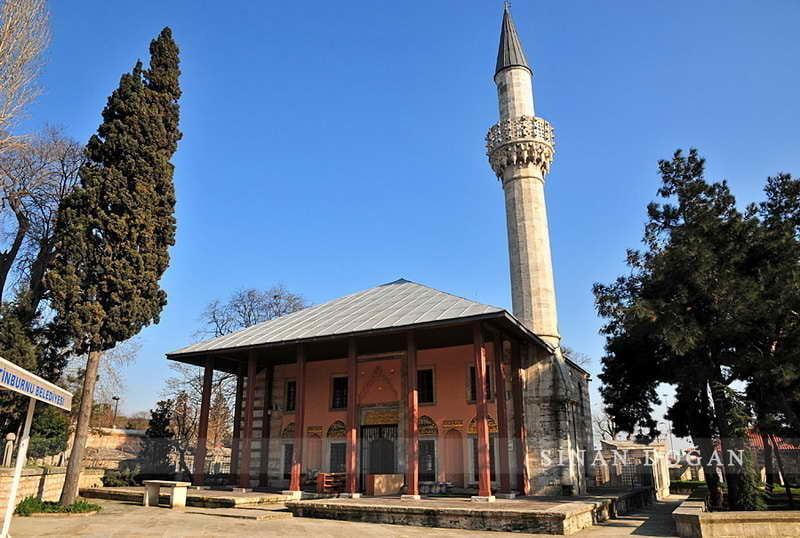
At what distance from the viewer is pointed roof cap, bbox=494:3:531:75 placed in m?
22.9

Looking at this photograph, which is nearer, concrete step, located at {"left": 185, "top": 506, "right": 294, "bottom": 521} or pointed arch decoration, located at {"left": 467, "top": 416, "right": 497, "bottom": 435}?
concrete step, located at {"left": 185, "top": 506, "right": 294, "bottom": 521}

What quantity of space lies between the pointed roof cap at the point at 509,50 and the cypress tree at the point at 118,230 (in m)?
13.4

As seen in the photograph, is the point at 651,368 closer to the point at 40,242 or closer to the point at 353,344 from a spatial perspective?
the point at 353,344

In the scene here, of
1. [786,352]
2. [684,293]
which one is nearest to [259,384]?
[684,293]

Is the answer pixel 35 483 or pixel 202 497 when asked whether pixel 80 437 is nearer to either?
pixel 35 483

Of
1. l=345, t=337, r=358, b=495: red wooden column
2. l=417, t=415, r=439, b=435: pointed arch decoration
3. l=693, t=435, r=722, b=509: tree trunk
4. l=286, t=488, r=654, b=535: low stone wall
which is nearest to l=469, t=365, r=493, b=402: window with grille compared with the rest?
l=417, t=415, r=439, b=435: pointed arch decoration

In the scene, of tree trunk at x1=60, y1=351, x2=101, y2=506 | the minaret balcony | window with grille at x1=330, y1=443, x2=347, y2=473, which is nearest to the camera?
tree trunk at x1=60, y1=351, x2=101, y2=506

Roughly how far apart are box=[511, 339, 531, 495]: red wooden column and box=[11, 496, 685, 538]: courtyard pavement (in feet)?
11.5

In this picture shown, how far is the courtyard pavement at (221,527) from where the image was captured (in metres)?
10.3

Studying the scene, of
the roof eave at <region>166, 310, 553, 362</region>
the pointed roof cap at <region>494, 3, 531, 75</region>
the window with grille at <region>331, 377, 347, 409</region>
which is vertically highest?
the pointed roof cap at <region>494, 3, 531, 75</region>

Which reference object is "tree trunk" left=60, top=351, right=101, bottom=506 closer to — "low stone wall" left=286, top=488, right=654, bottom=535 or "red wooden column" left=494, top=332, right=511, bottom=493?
"low stone wall" left=286, top=488, right=654, bottom=535

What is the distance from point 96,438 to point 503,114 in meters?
24.3

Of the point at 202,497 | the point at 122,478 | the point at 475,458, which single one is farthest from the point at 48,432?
the point at 475,458

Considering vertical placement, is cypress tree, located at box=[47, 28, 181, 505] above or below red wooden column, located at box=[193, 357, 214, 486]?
above
